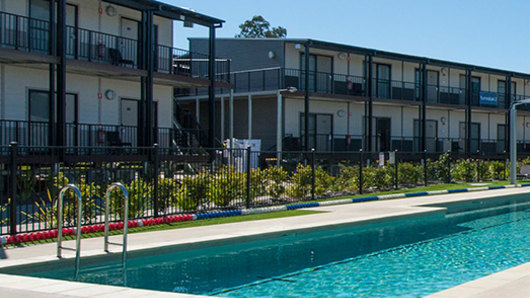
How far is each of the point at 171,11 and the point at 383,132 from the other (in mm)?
17109

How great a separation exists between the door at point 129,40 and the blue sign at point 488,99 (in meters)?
25.2

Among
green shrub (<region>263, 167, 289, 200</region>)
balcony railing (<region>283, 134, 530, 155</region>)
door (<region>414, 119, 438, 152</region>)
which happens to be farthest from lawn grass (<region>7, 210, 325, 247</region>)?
door (<region>414, 119, 438, 152</region>)

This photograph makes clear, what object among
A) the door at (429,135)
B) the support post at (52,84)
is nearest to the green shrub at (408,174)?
A: the door at (429,135)

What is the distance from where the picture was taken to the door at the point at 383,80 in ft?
115

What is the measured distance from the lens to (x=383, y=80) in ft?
115

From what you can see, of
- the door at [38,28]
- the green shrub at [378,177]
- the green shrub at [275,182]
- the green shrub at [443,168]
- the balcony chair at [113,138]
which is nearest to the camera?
the green shrub at [275,182]

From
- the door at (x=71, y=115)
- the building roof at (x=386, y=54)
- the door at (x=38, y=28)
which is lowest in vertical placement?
the door at (x=71, y=115)

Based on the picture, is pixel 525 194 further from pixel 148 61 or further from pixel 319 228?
pixel 148 61

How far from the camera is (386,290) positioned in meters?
8.48

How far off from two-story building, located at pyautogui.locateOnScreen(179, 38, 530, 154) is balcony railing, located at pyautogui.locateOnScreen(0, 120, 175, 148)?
470 centimetres

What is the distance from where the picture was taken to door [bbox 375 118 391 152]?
35406mm

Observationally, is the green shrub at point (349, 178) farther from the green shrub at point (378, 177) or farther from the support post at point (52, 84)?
the support post at point (52, 84)

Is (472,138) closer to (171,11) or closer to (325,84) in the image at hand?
(325,84)

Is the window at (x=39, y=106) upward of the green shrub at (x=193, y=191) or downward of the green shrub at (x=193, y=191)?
upward
